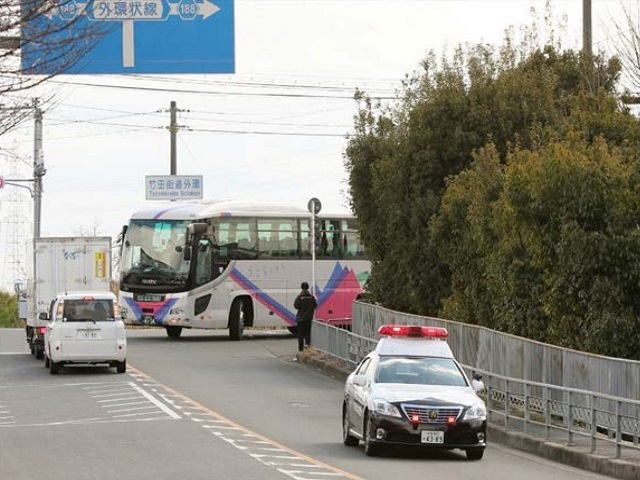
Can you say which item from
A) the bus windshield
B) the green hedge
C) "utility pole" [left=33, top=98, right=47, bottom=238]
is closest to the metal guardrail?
the bus windshield

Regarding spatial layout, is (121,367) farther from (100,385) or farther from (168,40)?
(168,40)

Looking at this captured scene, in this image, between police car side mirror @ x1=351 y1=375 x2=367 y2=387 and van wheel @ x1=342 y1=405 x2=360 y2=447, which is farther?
van wheel @ x1=342 y1=405 x2=360 y2=447

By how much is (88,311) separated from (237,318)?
42.8ft

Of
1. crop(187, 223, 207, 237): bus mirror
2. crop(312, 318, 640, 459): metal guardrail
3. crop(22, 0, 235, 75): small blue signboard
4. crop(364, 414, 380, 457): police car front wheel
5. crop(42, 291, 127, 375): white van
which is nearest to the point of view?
crop(312, 318, 640, 459): metal guardrail

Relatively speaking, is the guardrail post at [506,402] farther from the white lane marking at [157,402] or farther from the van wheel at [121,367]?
the van wheel at [121,367]

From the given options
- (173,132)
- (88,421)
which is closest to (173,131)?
(173,132)

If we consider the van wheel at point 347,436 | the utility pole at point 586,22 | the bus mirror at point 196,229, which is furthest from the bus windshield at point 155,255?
the van wheel at point 347,436

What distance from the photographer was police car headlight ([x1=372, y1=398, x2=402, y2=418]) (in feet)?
68.9

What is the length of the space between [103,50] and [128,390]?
9401mm

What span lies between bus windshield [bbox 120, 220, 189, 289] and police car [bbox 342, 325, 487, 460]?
25381 millimetres

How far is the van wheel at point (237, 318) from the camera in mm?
48500

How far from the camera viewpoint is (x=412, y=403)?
69.4 feet

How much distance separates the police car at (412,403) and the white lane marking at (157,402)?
16.2 ft

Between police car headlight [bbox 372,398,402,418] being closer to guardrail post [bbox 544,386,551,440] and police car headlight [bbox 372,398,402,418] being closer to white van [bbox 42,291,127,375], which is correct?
guardrail post [bbox 544,386,551,440]
